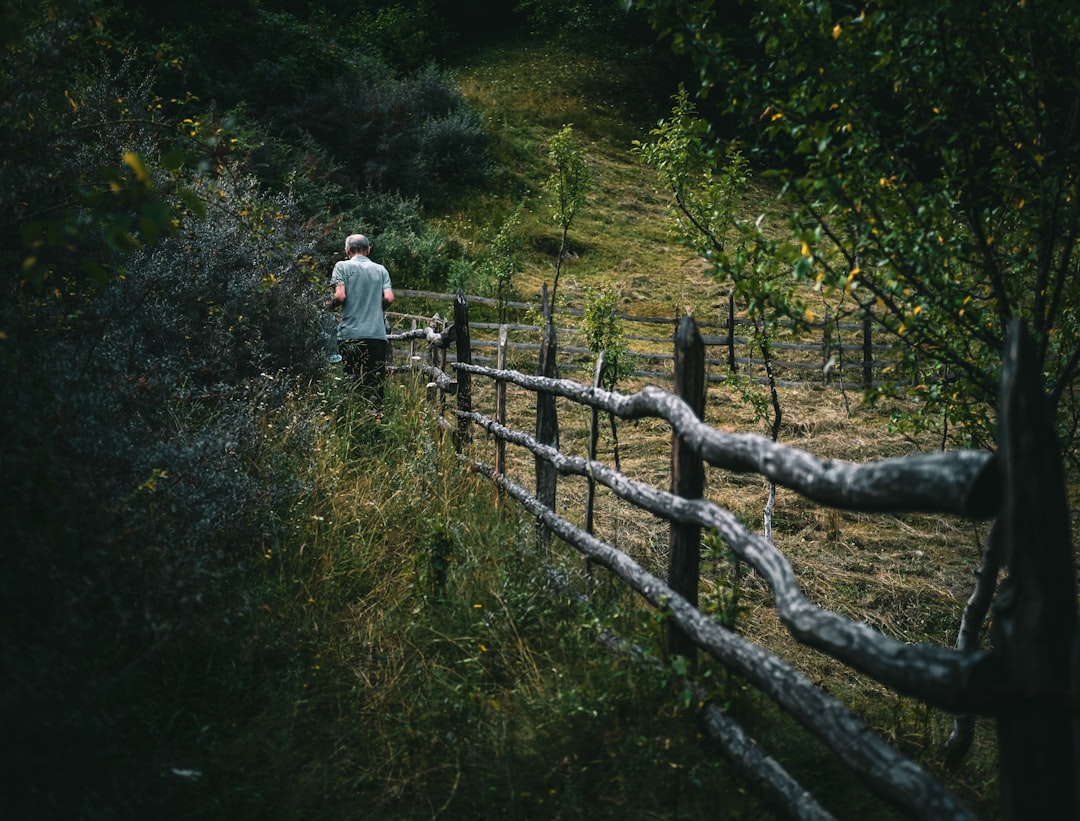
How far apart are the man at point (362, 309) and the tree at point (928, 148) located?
458cm

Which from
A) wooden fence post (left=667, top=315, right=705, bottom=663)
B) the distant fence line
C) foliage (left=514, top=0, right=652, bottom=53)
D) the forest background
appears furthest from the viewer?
foliage (left=514, top=0, right=652, bottom=53)

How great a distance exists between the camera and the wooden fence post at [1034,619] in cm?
159

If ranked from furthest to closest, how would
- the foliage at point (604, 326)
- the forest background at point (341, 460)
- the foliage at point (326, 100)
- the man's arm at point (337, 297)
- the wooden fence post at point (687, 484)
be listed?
the foliage at point (326, 100) < the foliage at point (604, 326) < the man's arm at point (337, 297) < the wooden fence post at point (687, 484) < the forest background at point (341, 460)

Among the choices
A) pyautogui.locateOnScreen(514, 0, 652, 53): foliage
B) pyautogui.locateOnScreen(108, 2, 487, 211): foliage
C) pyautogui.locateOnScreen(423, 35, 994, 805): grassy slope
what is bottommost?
pyautogui.locateOnScreen(423, 35, 994, 805): grassy slope

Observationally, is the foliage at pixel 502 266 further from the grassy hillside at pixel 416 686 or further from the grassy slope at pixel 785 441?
the grassy hillside at pixel 416 686

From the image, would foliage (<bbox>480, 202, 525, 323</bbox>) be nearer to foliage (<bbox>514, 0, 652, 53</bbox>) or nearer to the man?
the man

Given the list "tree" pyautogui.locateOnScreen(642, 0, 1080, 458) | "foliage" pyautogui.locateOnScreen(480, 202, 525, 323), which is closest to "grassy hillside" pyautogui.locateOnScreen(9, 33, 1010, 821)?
"tree" pyautogui.locateOnScreen(642, 0, 1080, 458)

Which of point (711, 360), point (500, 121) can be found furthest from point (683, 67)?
point (711, 360)

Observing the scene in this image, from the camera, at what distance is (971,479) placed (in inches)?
66.6

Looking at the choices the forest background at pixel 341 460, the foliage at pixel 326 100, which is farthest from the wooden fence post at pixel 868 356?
the foliage at pixel 326 100

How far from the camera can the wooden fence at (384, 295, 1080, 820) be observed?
5.25ft

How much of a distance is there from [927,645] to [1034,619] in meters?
0.72

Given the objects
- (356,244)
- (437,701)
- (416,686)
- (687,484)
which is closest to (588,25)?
(356,244)

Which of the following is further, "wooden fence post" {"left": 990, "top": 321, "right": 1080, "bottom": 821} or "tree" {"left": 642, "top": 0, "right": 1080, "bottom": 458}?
"tree" {"left": 642, "top": 0, "right": 1080, "bottom": 458}
